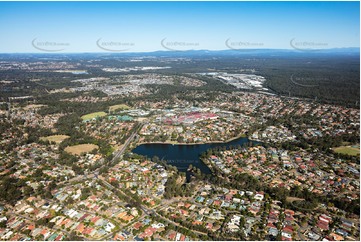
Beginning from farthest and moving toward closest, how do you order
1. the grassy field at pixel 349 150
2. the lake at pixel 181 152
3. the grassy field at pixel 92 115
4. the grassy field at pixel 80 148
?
the grassy field at pixel 92 115 < the grassy field at pixel 80 148 < the grassy field at pixel 349 150 < the lake at pixel 181 152

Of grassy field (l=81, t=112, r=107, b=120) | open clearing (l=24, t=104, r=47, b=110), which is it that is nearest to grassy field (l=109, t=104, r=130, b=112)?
grassy field (l=81, t=112, r=107, b=120)

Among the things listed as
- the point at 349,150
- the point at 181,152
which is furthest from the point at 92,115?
the point at 349,150

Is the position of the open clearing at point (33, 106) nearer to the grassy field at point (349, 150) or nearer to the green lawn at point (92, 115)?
the green lawn at point (92, 115)

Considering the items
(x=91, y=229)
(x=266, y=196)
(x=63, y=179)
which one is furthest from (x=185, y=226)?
(x=63, y=179)

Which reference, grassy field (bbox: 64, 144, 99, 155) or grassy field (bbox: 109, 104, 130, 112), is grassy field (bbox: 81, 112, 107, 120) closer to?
grassy field (bbox: 109, 104, 130, 112)

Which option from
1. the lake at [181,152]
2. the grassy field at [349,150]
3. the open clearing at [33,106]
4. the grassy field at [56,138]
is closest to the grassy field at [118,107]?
the open clearing at [33,106]

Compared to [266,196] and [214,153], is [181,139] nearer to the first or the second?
[214,153]
